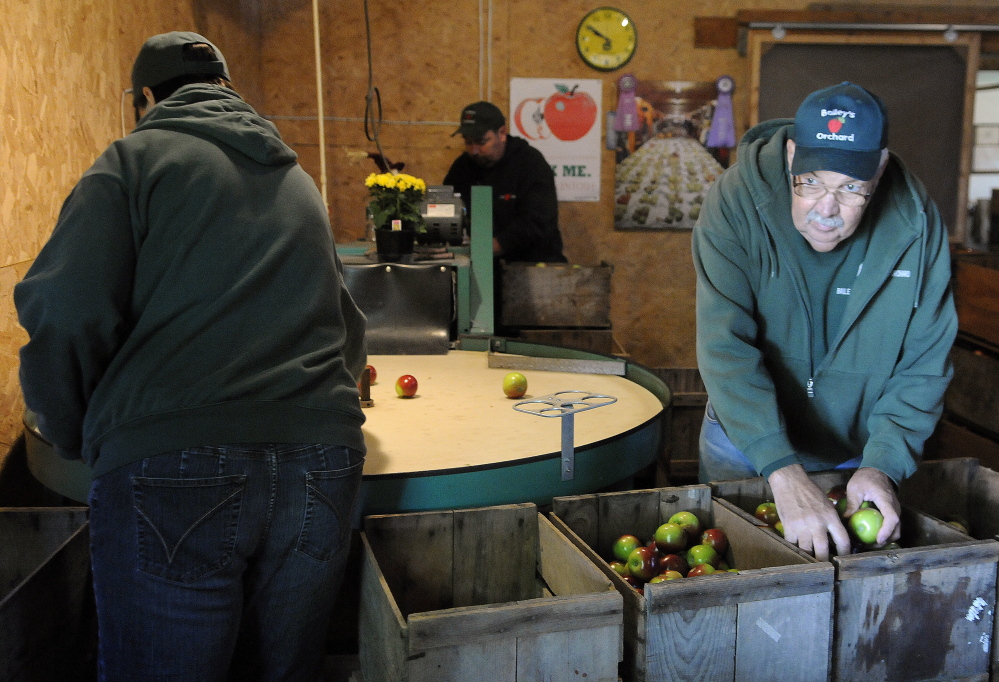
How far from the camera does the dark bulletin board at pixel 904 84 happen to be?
19.8 ft

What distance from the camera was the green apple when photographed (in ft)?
5.37

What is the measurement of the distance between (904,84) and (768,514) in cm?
529

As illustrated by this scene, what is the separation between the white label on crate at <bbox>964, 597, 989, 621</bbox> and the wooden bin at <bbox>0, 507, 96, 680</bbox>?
170 cm

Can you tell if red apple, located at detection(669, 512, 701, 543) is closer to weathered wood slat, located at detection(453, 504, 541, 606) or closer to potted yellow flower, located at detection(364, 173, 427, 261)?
weathered wood slat, located at detection(453, 504, 541, 606)

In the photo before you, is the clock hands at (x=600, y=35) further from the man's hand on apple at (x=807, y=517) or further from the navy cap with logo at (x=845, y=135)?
the man's hand on apple at (x=807, y=517)

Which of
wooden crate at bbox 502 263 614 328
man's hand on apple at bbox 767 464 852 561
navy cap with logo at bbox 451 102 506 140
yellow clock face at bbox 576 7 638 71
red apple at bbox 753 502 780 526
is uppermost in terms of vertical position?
yellow clock face at bbox 576 7 638 71

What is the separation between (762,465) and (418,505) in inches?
30.4

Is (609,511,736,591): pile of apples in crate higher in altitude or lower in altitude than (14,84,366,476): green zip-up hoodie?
lower

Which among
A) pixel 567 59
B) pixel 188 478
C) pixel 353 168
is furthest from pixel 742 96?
pixel 188 478

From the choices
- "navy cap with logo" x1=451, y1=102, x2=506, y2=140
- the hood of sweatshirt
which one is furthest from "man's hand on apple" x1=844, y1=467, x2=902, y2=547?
"navy cap with logo" x1=451, y1=102, x2=506, y2=140

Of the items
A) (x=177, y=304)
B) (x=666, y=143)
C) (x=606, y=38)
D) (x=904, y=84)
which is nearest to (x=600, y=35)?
(x=606, y=38)

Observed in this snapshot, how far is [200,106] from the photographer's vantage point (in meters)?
1.54

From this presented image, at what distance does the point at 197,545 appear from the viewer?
1421mm

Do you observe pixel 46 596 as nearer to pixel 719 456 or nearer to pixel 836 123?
pixel 719 456
